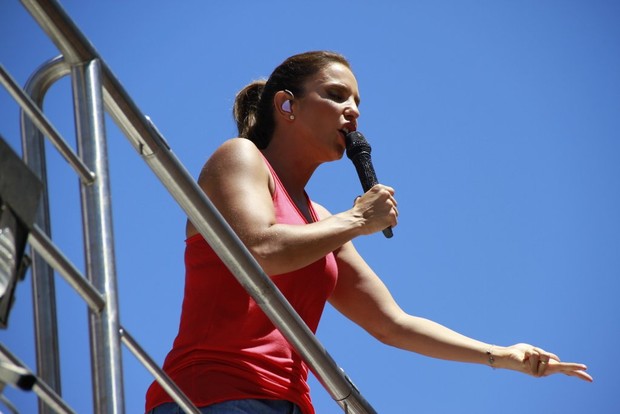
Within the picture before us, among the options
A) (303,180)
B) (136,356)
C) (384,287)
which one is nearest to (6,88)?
(136,356)

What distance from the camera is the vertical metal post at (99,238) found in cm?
129

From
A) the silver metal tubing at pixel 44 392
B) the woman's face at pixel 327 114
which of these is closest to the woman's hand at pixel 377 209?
the woman's face at pixel 327 114

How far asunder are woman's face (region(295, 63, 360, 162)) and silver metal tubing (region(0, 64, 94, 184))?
1393 millimetres

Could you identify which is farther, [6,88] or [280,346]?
[280,346]

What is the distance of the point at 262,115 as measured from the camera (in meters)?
2.84

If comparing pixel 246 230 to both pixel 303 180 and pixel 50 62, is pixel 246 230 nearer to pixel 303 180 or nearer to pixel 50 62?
pixel 303 180

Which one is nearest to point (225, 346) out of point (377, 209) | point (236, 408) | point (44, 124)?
point (236, 408)

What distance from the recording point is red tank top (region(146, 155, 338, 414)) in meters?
2.14

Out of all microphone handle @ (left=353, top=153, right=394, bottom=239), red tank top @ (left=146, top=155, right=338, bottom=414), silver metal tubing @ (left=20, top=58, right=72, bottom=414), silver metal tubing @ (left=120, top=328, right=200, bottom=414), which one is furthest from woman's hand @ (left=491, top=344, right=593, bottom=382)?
silver metal tubing @ (left=20, top=58, right=72, bottom=414)

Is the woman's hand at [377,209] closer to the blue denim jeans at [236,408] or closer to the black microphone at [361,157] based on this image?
the black microphone at [361,157]

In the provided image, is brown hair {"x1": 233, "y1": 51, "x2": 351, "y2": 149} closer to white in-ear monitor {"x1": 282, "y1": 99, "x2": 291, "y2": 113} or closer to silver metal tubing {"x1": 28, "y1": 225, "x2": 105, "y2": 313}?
white in-ear monitor {"x1": 282, "y1": 99, "x2": 291, "y2": 113}

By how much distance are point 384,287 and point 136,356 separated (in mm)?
1352

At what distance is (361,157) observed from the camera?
2.70m

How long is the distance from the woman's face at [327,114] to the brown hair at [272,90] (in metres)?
0.04
